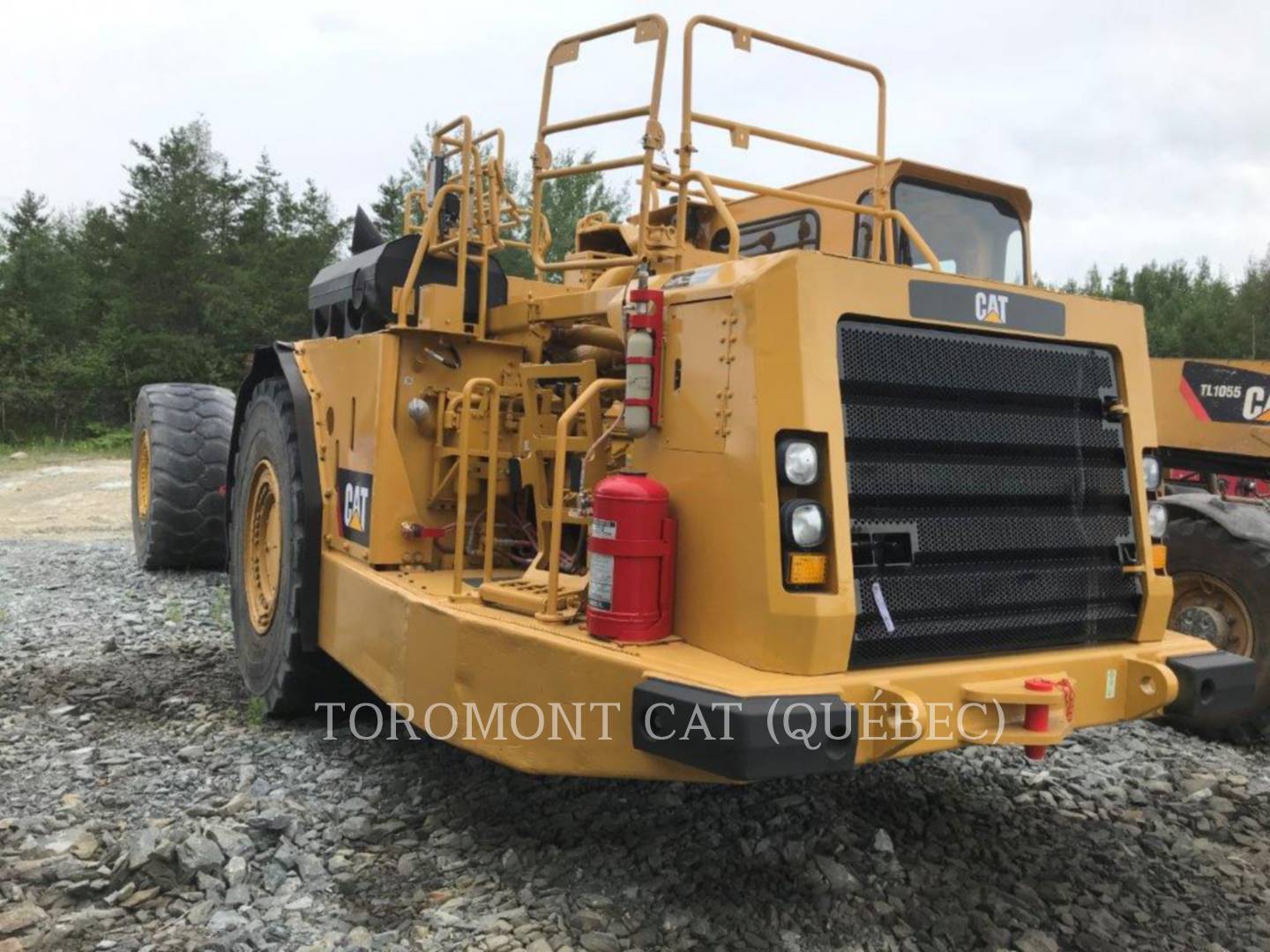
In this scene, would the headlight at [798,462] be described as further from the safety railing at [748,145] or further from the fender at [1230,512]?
the fender at [1230,512]

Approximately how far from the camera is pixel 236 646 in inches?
213

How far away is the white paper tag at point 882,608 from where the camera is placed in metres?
2.92

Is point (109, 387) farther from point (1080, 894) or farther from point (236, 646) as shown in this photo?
point (1080, 894)

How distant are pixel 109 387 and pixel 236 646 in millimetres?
31222

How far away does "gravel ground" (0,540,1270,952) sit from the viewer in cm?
308

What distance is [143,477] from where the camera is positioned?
9.33 meters

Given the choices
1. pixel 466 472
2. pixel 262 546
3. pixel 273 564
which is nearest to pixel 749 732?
pixel 466 472

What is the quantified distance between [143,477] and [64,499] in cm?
923

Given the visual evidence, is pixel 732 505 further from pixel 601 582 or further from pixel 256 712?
pixel 256 712

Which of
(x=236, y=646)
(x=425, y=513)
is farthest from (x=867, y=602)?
(x=236, y=646)

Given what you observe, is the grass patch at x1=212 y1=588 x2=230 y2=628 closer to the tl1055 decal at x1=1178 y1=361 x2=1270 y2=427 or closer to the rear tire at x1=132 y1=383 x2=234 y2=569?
the rear tire at x1=132 y1=383 x2=234 y2=569

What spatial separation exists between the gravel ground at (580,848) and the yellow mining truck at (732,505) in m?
0.54

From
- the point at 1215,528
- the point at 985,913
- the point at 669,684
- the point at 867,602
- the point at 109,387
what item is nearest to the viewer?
the point at 669,684

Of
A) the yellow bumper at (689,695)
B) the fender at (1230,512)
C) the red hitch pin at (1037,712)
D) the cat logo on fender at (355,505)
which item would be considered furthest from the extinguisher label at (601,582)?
the fender at (1230,512)
